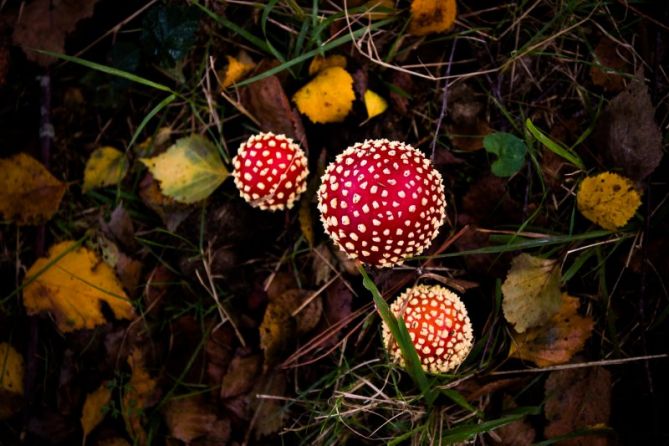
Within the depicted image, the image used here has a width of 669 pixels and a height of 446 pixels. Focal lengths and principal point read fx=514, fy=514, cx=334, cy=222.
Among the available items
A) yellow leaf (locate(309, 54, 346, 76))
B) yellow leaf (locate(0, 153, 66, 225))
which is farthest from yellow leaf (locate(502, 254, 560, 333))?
yellow leaf (locate(0, 153, 66, 225))

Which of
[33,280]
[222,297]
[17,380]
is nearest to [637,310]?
[222,297]

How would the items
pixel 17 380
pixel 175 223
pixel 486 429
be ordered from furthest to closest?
pixel 17 380 → pixel 175 223 → pixel 486 429

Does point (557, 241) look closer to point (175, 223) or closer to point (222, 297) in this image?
point (222, 297)

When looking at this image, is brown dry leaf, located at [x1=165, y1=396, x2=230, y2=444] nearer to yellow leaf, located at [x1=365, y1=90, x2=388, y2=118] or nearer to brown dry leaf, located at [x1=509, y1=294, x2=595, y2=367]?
brown dry leaf, located at [x1=509, y1=294, x2=595, y2=367]

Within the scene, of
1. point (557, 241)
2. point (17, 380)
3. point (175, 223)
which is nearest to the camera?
point (557, 241)

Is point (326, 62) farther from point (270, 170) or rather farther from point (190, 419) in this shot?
point (190, 419)

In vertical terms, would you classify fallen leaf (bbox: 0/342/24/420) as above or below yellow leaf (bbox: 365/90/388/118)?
below

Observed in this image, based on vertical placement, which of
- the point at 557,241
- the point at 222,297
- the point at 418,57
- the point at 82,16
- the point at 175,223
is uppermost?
the point at 82,16

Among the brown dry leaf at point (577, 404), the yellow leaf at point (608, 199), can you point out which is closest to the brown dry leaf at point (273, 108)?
the yellow leaf at point (608, 199)
